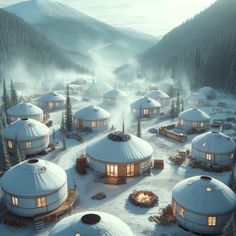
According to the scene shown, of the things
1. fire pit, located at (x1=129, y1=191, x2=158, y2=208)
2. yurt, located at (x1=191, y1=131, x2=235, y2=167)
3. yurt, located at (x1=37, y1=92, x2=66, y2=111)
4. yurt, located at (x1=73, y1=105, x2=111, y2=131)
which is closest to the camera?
fire pit, located at (x1=129, y1=191, x2=158, y2=208)

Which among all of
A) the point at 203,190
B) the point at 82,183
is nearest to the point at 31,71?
the point at 82,183

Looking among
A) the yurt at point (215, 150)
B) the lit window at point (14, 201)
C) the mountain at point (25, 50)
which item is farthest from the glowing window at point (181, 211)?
the mountain at point (25, 50)

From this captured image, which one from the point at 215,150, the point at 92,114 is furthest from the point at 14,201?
the point at 92,114

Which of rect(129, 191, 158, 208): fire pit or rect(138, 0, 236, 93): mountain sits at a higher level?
rect(138, 0, 236, 93): mountain

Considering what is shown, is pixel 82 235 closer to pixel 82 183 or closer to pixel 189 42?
pixel 82 183

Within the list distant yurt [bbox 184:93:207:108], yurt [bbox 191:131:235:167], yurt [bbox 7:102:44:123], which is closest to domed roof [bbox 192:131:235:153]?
yurt [bbox 191:131:235:167]

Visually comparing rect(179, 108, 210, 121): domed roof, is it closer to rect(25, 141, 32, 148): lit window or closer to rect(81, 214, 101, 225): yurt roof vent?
rect(25, 141, 32, 148): lit window

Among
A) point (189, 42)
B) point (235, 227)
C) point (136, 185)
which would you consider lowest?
point (136, 185)
